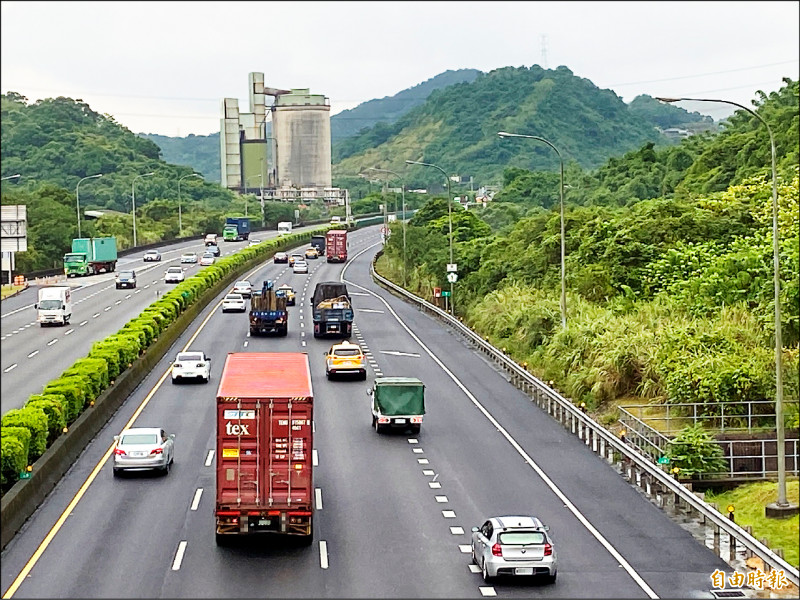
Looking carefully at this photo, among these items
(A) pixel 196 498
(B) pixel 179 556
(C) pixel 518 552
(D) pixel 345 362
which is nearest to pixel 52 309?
(D) pixel 345 362

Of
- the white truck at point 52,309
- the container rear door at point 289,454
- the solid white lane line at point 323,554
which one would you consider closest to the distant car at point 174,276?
the white truck at point 52,309

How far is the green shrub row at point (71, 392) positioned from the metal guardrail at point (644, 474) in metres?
15.6

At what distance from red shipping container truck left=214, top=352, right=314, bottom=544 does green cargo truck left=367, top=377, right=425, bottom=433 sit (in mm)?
15323

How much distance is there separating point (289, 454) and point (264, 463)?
0.58 meters

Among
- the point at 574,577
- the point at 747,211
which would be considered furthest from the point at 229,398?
the point at 747,211

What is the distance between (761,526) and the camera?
30.0 meters

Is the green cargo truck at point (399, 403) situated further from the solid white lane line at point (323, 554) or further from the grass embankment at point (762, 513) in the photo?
the solid white lane line at point (323, 554)

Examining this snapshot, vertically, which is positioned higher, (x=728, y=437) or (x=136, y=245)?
(x=136, y=245)

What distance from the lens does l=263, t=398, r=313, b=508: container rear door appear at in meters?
26.9

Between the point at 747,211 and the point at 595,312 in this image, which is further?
the point at 747,211

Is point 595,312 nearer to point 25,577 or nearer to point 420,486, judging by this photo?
point 420,486

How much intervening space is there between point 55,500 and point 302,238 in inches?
5096

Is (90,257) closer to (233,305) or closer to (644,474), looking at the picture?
(233,305)

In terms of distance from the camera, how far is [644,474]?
35.9m
